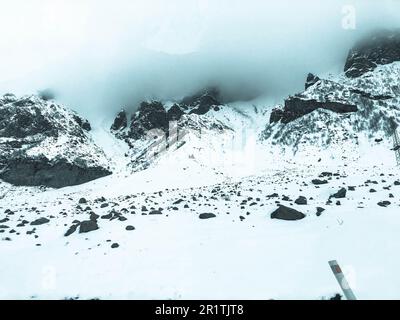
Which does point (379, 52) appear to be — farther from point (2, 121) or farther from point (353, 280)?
point (353, 280)

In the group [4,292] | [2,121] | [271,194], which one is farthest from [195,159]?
[2,121]

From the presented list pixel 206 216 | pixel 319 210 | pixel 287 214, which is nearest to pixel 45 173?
pixel 206 216

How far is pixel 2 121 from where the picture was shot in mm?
118000

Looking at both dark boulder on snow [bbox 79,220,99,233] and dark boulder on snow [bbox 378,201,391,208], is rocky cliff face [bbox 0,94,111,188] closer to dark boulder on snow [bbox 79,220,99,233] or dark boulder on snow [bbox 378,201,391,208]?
dark boulder on snow [bbox 79,220,99,233]

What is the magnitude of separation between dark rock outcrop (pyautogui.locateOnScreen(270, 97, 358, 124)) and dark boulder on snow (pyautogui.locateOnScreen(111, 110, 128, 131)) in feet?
215

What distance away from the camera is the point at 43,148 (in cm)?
10869

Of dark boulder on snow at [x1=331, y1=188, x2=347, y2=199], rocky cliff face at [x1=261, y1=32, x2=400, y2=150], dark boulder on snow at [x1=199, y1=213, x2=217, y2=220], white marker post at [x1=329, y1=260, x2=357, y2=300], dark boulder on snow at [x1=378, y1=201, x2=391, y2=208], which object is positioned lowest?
rocky cliff face at [x1=261, y1=32, x2=400, y2=150]

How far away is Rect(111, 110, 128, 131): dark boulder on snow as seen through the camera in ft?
491

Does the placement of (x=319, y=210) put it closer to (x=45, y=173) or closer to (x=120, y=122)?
(x=45, y=173)

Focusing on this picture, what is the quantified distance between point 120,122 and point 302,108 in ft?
253

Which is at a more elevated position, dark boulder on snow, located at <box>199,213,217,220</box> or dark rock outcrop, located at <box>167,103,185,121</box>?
dark boulder on snow, located at <box>199,213,217,220</box>

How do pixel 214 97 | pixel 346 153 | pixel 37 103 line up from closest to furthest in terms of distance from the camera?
pixel 346 153, pixel 37 103, pixel 214 97

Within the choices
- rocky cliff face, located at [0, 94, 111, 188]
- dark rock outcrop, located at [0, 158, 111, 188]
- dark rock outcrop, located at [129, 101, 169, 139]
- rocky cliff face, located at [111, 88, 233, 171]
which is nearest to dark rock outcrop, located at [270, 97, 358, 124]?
rocky cliff face, located at [111, 88, 233, 171]
